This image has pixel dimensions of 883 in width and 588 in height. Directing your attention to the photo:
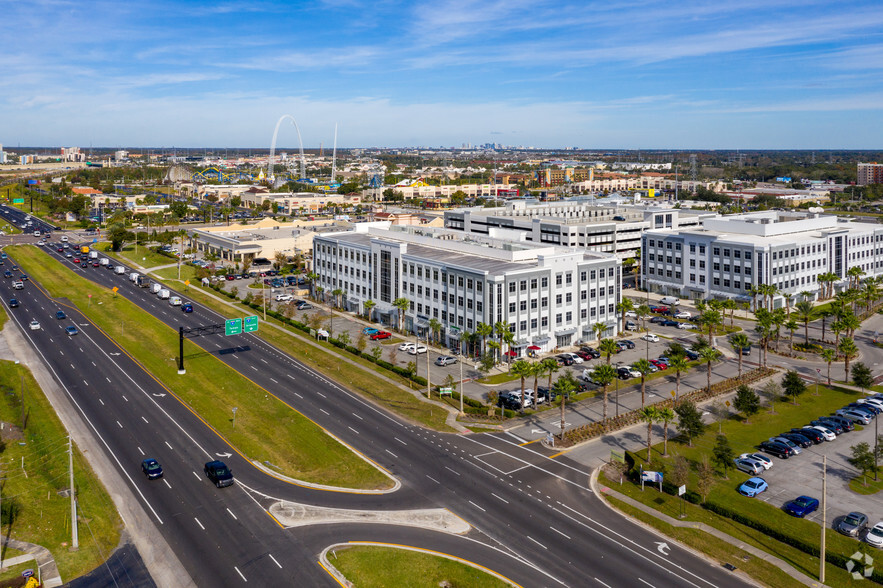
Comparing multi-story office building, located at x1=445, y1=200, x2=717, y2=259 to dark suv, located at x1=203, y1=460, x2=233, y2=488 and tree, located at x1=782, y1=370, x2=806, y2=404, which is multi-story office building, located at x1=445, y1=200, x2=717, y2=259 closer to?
tree, located at x1=782, y1=370, x2=806, y2=404

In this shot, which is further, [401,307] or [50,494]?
[401,307]

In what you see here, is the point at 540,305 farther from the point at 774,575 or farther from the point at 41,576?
the point at 41,576

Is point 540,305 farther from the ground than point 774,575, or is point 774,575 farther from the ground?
point 540,305

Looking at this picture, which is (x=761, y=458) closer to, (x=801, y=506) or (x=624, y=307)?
(x=801, y=506)

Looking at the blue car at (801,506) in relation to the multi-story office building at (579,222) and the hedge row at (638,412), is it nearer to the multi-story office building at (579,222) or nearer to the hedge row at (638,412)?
the hedge row at (638,412)

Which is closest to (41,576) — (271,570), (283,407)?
(271,570)

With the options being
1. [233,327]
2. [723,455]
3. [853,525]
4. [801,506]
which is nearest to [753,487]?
[723,455]
